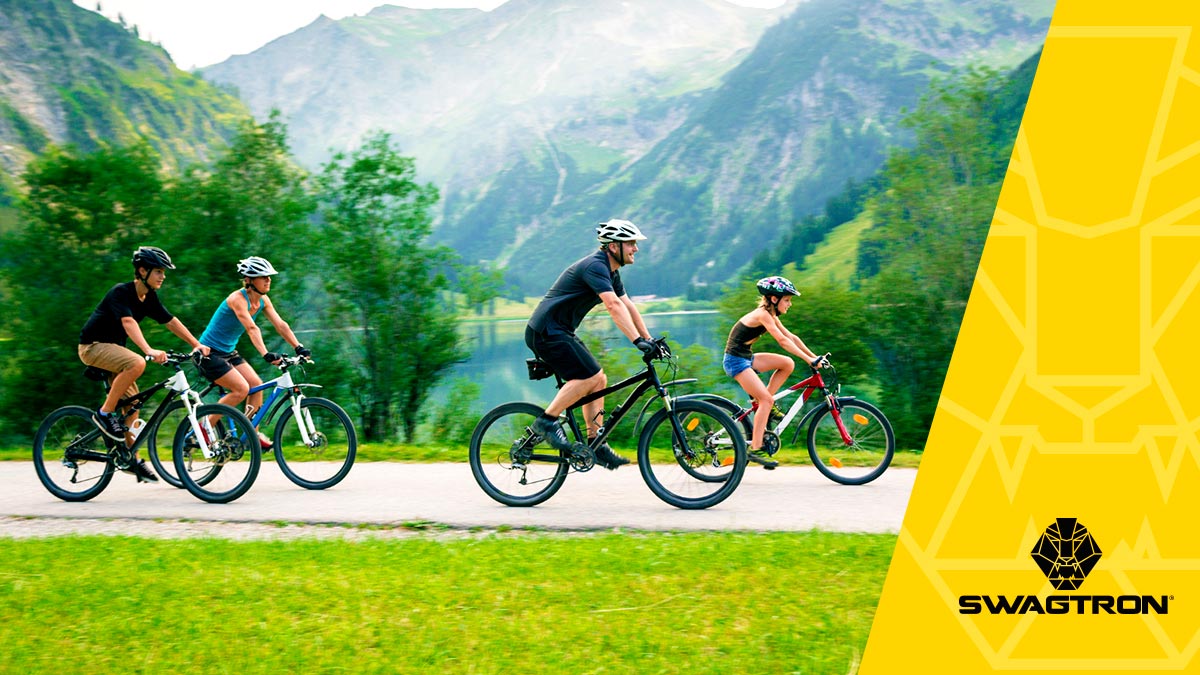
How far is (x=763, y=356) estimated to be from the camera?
8984mm

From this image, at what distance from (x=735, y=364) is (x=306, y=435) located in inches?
153

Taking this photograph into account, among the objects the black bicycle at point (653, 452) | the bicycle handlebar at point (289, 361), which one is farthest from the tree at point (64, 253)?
the black bicycle at point (653, 452)

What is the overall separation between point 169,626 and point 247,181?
64.4ft

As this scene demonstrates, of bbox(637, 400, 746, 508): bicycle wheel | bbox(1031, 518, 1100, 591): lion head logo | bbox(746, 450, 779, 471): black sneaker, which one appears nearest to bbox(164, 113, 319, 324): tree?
bbox(746, 450, 779, 471): black sneaker

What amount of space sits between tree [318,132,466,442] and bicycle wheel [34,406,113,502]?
1332 centimetres

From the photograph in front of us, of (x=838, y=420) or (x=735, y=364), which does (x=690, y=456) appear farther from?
(x=838, y=420)

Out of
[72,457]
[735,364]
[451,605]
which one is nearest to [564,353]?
[735,364]

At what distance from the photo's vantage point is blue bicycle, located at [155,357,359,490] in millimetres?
8508

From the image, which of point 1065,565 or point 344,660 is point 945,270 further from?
point 344,660

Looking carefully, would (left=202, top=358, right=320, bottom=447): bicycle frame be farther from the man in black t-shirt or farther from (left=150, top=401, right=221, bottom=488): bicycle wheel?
the man in black t-shirt

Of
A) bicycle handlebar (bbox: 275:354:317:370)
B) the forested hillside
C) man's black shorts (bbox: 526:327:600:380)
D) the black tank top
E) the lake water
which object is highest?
the forested hillside

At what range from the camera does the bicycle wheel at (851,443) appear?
330 inches

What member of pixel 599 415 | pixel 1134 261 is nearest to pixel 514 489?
pixel 599 415

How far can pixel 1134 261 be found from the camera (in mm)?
5703
